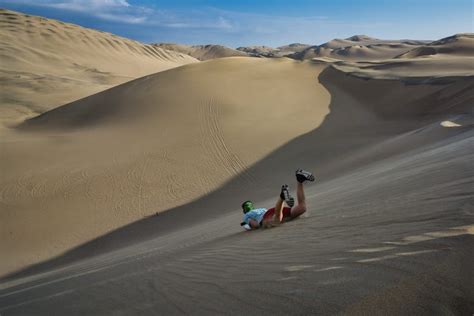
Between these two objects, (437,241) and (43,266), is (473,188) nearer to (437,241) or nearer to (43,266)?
(437,241)

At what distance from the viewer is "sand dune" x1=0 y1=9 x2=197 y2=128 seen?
2736cm

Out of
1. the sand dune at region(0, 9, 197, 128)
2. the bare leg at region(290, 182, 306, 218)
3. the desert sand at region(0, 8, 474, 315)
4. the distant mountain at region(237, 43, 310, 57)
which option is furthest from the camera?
the distant mountain at region(237, 43, 310, 57)

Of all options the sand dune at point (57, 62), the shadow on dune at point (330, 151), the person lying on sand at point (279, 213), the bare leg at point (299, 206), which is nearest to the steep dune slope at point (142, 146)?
the shadow on dune at point (330, 151)

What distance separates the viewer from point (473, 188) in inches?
133

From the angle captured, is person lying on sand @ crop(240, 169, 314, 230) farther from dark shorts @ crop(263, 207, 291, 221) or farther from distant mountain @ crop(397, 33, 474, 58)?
distant mountain @ crop(397, 33, 474, 58)

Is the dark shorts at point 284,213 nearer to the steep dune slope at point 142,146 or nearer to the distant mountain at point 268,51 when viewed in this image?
the steep dune slope at point 142,146

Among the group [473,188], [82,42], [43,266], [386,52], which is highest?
[82,42]

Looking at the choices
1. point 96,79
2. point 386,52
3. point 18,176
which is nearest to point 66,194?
point 18,176

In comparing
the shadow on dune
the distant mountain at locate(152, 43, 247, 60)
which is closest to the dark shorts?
the shadow on dune

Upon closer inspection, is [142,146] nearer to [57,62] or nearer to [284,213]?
[284,213]

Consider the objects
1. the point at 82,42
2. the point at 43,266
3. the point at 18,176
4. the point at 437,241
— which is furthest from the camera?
the point at 82,42

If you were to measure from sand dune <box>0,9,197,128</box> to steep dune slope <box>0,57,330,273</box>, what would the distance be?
6981 mm

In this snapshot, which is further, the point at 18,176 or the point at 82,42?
the point at 82,42

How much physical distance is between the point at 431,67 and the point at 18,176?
18951mm
